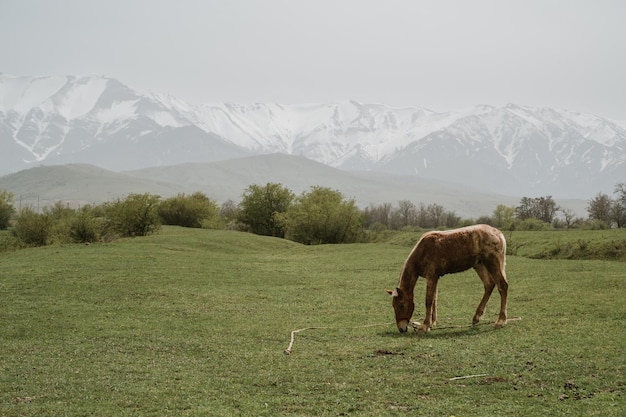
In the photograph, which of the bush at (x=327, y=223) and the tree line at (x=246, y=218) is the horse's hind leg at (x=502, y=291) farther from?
the bush at (x=327, y=223)

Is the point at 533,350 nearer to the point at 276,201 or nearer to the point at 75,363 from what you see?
the point at 75,363

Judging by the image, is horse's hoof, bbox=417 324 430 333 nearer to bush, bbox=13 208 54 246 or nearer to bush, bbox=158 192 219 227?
bush, bbox=13 208 54 246

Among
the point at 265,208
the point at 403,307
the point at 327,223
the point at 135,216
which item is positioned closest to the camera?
the point at 403,307

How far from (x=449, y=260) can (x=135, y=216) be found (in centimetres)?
4886

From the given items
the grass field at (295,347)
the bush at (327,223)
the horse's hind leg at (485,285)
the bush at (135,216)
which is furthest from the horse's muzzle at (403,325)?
the bush at (327,223)

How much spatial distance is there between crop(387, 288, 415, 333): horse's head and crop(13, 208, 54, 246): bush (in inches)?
1823

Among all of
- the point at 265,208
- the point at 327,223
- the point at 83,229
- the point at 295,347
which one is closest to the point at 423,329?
the point at 295,347

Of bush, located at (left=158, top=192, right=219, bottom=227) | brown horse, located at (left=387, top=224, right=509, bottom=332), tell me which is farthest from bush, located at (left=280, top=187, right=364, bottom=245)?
brown horse, located at (left=387, top=224, right=509, bottom=332)

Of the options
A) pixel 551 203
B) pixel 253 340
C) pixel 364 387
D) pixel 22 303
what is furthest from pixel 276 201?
pixel 364 387

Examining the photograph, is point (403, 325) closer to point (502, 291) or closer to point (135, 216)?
point (502, 291)

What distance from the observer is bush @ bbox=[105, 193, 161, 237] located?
60500 millimetres

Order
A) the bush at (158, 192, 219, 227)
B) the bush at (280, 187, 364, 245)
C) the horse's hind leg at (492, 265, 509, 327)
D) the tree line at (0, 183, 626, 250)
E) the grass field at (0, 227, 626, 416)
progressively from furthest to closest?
the bush at (158, 192, 219, 227) → the bush at (280, 187, 364, 245) → the tree line at (0, 183, 626, 250) → the horse's hind leg at (492, 265, 509, 327) → the grass field at (0, 227, 626, 416)

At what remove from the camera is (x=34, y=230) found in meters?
54.5

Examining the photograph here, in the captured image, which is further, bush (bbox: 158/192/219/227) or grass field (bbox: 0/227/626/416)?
bush (bbox: 158/192/219/227)
